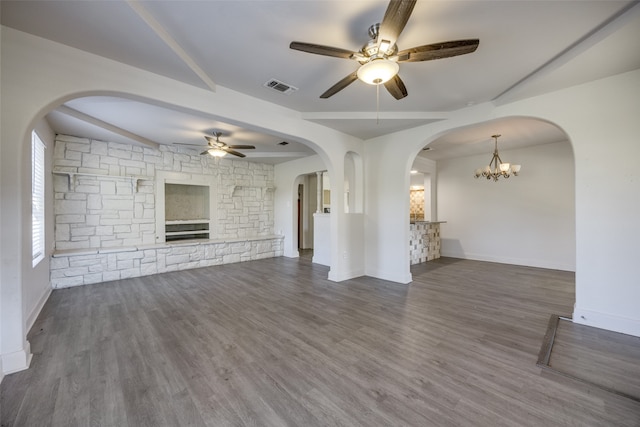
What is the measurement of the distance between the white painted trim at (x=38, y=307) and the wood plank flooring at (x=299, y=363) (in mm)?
82

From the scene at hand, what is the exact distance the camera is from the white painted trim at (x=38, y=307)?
9.29 feet

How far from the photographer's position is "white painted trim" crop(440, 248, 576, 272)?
18.2ft

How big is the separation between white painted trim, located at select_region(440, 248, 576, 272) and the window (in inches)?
332

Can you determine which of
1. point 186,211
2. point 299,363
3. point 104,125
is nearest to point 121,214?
point 186,211

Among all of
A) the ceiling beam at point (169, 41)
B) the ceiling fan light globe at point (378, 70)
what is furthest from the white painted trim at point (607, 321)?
the ceiling beam at point (169, 41)

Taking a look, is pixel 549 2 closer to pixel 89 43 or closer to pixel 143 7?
pixel 143 7

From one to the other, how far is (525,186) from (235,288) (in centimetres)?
683

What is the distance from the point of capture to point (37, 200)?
3.52 meters

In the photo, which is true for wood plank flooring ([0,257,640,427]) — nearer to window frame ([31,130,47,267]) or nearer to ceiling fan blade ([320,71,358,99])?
window frame ([31,130,47,267])

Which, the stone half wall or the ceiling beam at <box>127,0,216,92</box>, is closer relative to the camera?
the ceiling beam at <box>127,0,216,92</box>

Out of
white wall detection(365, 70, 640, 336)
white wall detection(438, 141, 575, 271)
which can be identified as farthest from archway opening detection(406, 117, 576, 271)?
white wall detection(365, 70, 640, 336)

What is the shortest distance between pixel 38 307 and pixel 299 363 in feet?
12.1

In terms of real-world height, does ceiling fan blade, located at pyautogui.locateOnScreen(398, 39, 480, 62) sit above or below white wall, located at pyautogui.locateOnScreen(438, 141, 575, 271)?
above

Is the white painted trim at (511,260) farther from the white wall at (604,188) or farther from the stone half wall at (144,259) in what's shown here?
the stone half wall at (144,259)
